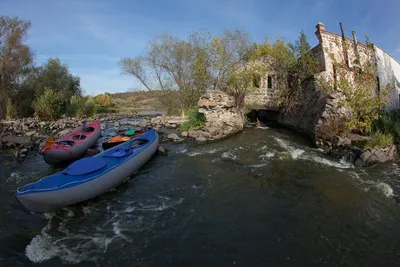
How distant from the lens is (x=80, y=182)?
5.89m

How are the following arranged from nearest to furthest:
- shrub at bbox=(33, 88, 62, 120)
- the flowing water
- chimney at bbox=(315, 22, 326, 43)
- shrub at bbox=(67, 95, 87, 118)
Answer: the flowing water
chimney at bbox=(315, 22, 326, 43)
shrub at bbox=(33, 88, 62, 120)
shrub at bbox=(67, 95, 87, 118)

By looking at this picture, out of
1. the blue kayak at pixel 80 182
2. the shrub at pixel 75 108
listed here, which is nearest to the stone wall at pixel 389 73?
the blue kayak at pixel 80 182

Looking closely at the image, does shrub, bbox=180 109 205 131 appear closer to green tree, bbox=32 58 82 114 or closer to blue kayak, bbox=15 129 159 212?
blue kayak, bbox=15 129 159 212

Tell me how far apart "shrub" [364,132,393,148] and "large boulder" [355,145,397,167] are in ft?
0.88

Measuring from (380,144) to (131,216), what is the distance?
1010cm

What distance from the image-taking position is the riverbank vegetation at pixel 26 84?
787 inches

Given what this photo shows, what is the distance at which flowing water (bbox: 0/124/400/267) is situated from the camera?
4305mm

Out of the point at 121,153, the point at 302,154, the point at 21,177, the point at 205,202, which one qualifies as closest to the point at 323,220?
the point at 205,202

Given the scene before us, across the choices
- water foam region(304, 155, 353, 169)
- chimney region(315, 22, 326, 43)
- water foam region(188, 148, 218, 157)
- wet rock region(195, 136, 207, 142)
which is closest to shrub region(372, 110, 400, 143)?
water foam region(304, 155, 353, 169)

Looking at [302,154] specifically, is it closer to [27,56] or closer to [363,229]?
[363,229]

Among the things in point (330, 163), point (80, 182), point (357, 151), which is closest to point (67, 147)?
point (80, 182)

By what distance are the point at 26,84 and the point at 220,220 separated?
2678 cm

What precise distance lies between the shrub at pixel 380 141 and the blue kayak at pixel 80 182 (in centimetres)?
961

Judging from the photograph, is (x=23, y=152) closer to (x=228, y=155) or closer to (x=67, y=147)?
(x=67, y=147)
